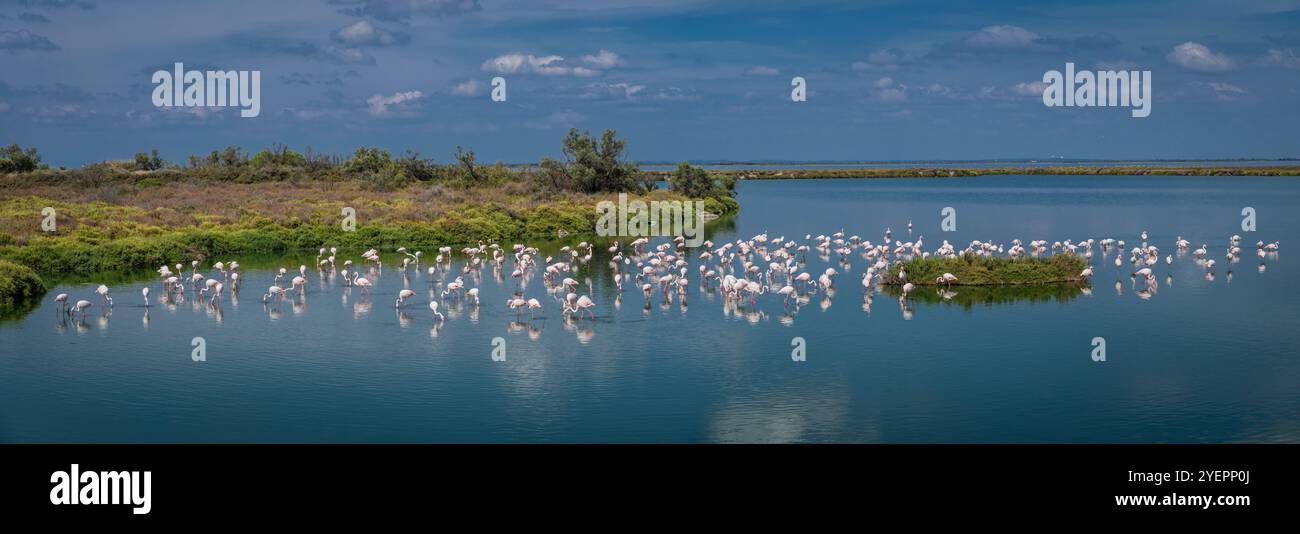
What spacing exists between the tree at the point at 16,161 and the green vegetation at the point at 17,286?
55966mm

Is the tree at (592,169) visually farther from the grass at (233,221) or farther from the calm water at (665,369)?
the calm water at (665,369)

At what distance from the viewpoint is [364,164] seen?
92188 mm

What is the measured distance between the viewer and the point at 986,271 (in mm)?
35906

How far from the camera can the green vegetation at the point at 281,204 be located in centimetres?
4494

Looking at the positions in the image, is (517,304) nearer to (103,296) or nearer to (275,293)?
(275,293)

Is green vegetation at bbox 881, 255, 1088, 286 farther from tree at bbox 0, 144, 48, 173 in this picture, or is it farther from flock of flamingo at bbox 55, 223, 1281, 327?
tree at bbox 0, 144, 48, 173

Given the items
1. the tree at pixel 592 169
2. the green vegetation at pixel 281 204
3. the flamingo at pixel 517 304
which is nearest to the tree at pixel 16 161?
the green vegetation at pixel 281 204

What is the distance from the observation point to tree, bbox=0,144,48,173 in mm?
84688

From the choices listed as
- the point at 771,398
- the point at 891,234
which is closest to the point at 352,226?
the point at 891,234

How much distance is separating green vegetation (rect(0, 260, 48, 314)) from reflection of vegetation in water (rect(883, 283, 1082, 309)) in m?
26.4

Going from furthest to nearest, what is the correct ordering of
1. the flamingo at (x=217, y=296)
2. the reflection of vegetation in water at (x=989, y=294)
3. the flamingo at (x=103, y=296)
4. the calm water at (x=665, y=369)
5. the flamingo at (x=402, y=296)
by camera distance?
the reflection of vegetation in water at (x=989, y=294) → the flamingo at (x=217, y=296) → the flamingo at (x=103, y=296) → the flamingo at (x=402, y=296) → the calm water at (x=665, y=369)
